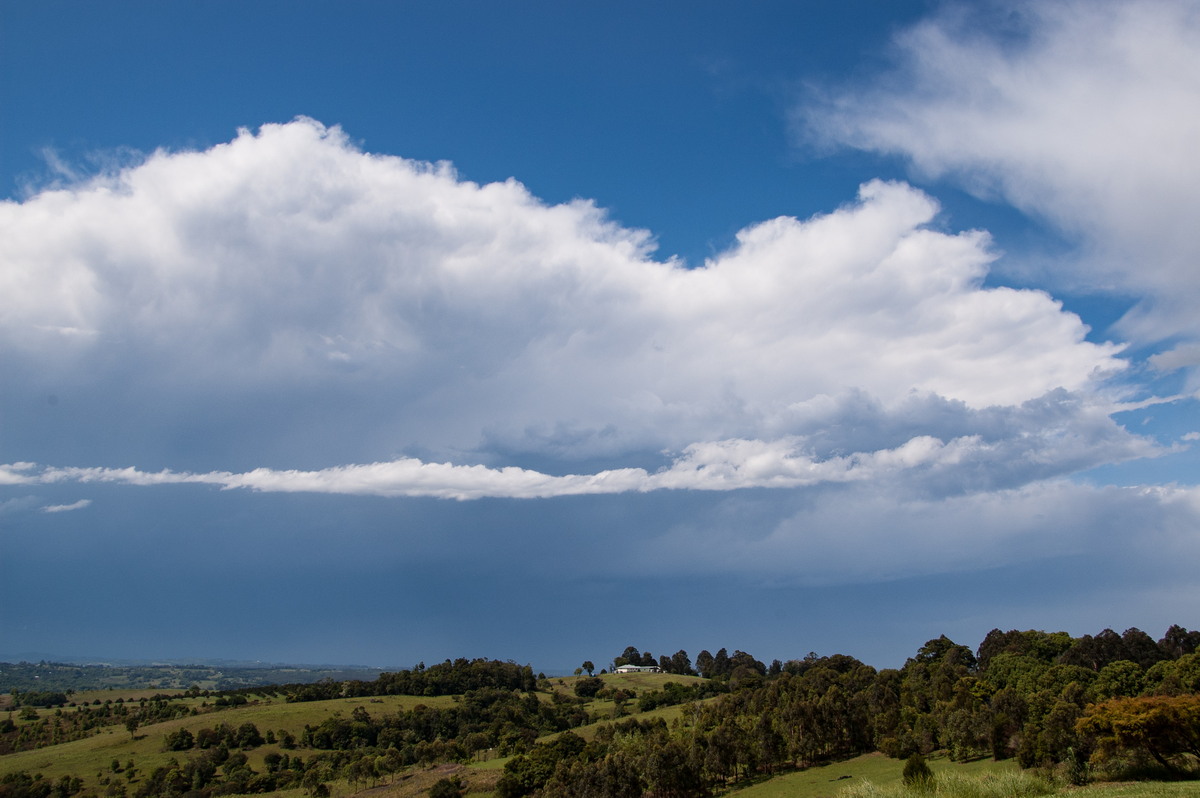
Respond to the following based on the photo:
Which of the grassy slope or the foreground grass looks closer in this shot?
the foreground grass

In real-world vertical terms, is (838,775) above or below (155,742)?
above

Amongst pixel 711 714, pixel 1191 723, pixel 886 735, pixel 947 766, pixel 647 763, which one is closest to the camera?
pixel 1191 723

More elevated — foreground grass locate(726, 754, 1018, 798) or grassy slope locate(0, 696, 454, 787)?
foreground grass locate(726, 754, 1018, 798)

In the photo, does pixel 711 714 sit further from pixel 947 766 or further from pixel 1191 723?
pixel 1191 723

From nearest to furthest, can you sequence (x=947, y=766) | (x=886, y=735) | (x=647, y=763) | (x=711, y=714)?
1. (x=947, y=766)
2. (x=647, y=763)
3. (x=886, y=735)
4. (x=711, y=714)

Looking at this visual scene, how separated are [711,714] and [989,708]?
53428 millimetres

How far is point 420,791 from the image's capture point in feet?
370

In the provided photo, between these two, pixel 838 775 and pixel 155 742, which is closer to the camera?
pixel 838 775

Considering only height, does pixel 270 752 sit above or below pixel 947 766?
below

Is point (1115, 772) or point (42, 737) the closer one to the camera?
point (1115, 772)

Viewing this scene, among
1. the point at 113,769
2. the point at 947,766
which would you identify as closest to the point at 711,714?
the point at 947,766

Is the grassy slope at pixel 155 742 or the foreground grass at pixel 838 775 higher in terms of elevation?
the foreground grass at pixel 838 775

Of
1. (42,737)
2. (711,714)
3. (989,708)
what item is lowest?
(42,737)

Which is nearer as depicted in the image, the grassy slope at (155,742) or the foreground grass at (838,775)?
the foreground grass at (838,775)
